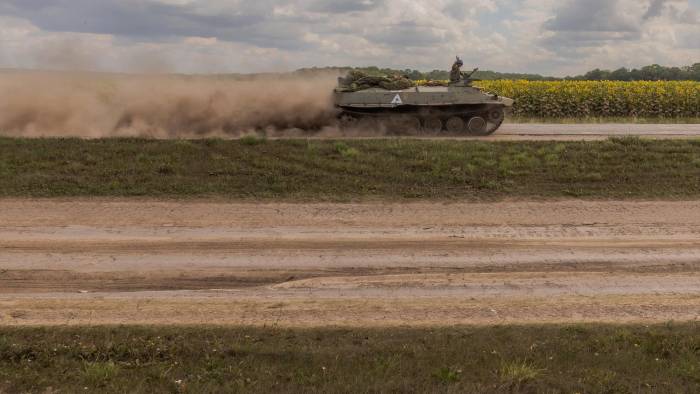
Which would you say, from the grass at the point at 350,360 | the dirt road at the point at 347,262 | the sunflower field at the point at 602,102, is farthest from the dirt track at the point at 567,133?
the grass at the point at 350,360

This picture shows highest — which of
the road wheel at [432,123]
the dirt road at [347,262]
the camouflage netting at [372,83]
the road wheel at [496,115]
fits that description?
the camouflage netting at [372,83]

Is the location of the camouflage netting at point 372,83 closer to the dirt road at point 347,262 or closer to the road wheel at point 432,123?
the road wheel at point 432,123

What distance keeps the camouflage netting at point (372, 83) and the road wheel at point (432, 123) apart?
1.27m

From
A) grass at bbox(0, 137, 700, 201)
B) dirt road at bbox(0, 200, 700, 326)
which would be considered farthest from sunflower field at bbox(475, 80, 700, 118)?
dirt road at bbox(0, 200, 700, 326)

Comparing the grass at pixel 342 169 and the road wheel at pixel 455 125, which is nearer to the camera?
the grass at pixel 342 169

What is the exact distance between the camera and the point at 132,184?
14594 mm

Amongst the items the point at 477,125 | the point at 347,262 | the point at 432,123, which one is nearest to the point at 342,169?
the point at 347,262

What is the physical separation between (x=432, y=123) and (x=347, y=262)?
1318 cm

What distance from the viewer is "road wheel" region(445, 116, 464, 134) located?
2262 centimetres

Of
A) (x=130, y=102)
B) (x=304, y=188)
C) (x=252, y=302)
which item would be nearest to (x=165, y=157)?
(x=304, y=188)

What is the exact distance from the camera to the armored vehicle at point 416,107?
73.1 feet

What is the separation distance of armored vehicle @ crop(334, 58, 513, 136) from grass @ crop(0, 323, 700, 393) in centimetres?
1575

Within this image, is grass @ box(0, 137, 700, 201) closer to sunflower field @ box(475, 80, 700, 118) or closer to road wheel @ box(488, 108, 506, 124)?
road wheel @ box(488, 108, 506, 124)

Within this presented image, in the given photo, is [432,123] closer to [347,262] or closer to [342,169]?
[342,169]
